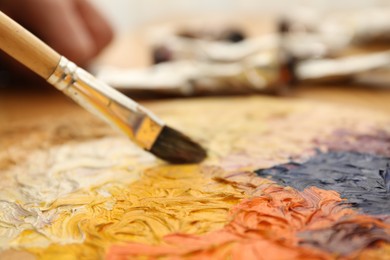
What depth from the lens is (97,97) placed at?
0.65m

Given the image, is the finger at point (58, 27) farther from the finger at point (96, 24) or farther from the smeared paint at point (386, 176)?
the smeared paint at point (386, 176)

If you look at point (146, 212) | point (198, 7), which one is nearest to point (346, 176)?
point (146, 212)

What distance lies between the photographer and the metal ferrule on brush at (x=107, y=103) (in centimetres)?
64

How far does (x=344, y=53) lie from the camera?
153 cm

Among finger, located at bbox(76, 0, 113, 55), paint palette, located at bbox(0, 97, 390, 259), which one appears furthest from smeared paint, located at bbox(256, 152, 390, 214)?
finger, located at bbox(76, 0, 113, 55)

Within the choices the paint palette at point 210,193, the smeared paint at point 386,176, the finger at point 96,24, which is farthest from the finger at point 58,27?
the smeared paint at point 386,176

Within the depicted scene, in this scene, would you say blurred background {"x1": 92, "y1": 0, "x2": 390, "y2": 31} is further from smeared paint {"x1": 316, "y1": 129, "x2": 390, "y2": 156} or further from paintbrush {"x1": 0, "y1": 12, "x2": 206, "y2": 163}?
paintbrush {"x1": 0, "y1": 12, "x2": 206, "y2": 163}

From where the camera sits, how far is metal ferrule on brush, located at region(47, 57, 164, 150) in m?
0.64

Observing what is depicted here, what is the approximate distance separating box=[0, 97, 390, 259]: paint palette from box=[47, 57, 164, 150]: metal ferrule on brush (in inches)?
2.5

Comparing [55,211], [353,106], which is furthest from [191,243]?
[353,106]

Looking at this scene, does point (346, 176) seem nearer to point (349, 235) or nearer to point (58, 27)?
point (349, 235)

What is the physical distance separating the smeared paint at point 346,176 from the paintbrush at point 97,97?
13cm

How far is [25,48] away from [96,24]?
0.81 meters

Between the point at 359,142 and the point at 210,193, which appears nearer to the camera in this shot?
the point at 210,193
